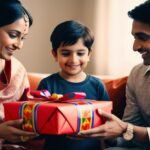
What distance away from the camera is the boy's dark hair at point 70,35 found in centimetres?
146

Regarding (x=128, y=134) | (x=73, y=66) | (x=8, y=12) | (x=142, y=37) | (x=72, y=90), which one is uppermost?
(x=8, y=12)

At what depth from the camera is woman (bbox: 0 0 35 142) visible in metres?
1.16

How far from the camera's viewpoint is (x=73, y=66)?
147cm

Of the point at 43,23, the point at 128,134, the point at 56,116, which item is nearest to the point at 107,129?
the point at 128,134

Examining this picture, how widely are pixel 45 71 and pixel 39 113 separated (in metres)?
1.54

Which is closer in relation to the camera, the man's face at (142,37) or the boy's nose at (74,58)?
the man's face at (142,37)

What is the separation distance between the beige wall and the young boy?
105 cm

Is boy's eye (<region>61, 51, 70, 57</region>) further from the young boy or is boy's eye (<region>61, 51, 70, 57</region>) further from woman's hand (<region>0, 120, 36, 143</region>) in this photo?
woman's hand (<region>0, 120, 36, 143</region>)

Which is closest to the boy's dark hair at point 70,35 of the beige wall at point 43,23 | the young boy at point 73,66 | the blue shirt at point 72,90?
the young boy at point 73,66

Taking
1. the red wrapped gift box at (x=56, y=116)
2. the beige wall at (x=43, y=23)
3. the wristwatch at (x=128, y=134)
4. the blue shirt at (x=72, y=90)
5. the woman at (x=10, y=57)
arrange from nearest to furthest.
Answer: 1. the red wrapped gift box at (x=56, y=116)
2. the woman at (x=10, y=57)
3. the wristwatch at (x=128, y=134)
4. the blue shirt at (x=72, y=90)
5. the beige wall at (x=43, y=23)

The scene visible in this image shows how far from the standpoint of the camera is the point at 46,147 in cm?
142

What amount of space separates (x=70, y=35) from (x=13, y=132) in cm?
52

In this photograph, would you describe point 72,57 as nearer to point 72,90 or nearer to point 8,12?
point 72,90

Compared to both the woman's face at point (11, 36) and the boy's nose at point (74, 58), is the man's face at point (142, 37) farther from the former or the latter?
the woman's face at point (11, 36)
